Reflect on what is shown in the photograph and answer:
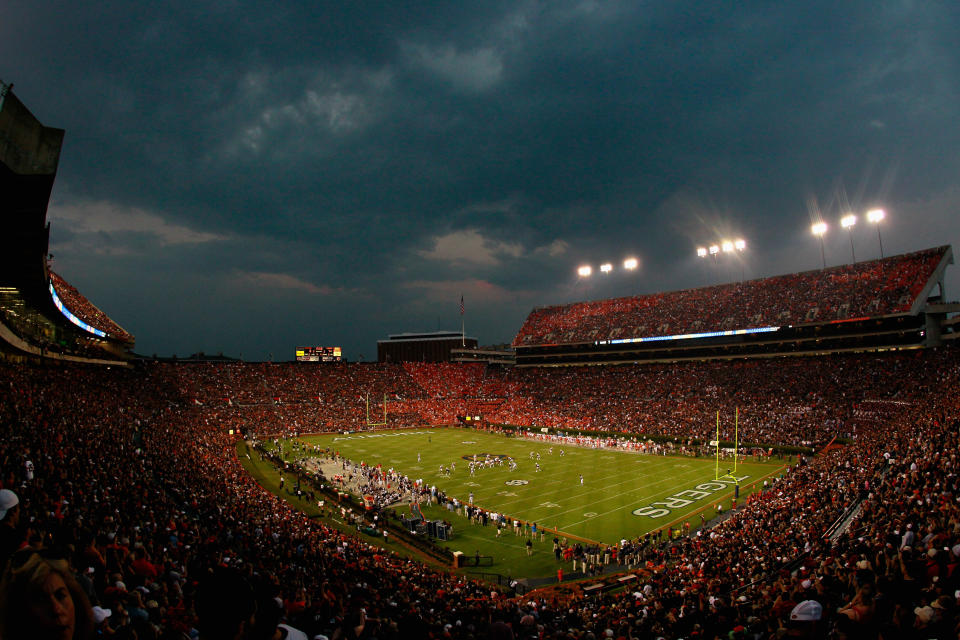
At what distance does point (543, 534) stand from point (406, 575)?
37.4 feet

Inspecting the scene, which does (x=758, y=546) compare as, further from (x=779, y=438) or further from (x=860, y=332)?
(x=860, y=332)

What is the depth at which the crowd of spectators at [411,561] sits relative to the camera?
572 cm

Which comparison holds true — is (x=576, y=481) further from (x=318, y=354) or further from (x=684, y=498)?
(x=318, y=354)

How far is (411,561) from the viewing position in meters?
20.8

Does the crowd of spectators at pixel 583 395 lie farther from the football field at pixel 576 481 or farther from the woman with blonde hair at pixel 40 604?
the woman with blonde hair at pixel 40 604

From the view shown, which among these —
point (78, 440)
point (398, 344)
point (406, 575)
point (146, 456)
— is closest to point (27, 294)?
point (78, 440)

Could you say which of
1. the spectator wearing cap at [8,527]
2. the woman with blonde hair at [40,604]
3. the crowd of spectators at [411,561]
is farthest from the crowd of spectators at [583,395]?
the woman with blonde hair at [40,604]

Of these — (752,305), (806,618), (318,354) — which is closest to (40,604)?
(806,618)

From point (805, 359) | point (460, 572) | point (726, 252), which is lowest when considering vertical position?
point (460, 572)

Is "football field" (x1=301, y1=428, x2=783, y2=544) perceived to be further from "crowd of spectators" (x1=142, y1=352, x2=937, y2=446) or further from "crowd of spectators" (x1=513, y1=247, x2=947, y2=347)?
"crowd of spectators" (x1=513, y1=247, x2=947, y2=347)

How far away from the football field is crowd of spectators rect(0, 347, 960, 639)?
162 inches

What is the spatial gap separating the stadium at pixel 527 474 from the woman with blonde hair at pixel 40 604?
44mm

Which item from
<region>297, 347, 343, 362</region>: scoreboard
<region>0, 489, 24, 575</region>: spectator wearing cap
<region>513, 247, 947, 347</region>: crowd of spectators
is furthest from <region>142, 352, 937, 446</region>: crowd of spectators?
<region>0, 489, 24, 575</region>: spectator wearing cap

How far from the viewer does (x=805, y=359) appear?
5656 cm
